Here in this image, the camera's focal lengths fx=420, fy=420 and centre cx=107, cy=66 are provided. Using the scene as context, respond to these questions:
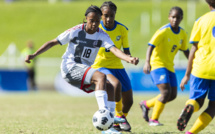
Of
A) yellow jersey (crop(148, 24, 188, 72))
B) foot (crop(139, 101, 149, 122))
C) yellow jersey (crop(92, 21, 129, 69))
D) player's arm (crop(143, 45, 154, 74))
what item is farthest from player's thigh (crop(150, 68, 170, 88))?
yellow jersey (crop(92, 21, 129, 69))

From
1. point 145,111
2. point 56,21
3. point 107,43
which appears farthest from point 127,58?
point 56,21

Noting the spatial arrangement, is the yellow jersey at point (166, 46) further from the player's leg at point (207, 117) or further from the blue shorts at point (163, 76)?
the player's leg at point (207, 117)

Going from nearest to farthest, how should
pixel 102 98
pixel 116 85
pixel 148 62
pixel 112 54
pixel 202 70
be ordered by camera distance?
pixel 202 70, pixel 102 98, pixel 116 85, pixel 112 54, pixel 148 62

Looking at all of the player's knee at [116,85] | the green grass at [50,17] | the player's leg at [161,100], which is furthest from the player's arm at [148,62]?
the green grass at [50,17]

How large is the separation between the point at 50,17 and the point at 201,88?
158 ft

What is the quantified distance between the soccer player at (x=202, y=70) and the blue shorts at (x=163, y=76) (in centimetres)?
277

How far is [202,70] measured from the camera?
5.91m

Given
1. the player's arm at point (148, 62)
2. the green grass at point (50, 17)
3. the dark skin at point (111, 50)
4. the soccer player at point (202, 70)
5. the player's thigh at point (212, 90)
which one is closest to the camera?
the soccer player at point (202, 70)

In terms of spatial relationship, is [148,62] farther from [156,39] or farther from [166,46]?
[166,46]

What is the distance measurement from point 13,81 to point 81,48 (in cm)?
1350

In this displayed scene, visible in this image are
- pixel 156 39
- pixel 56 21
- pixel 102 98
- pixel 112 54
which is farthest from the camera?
pixel 56 21

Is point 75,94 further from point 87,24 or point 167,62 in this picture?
point 87,24

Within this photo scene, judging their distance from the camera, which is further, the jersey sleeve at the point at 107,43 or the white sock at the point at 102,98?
the jersey sleeve at the point at 107,43

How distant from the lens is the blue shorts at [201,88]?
594 cm
